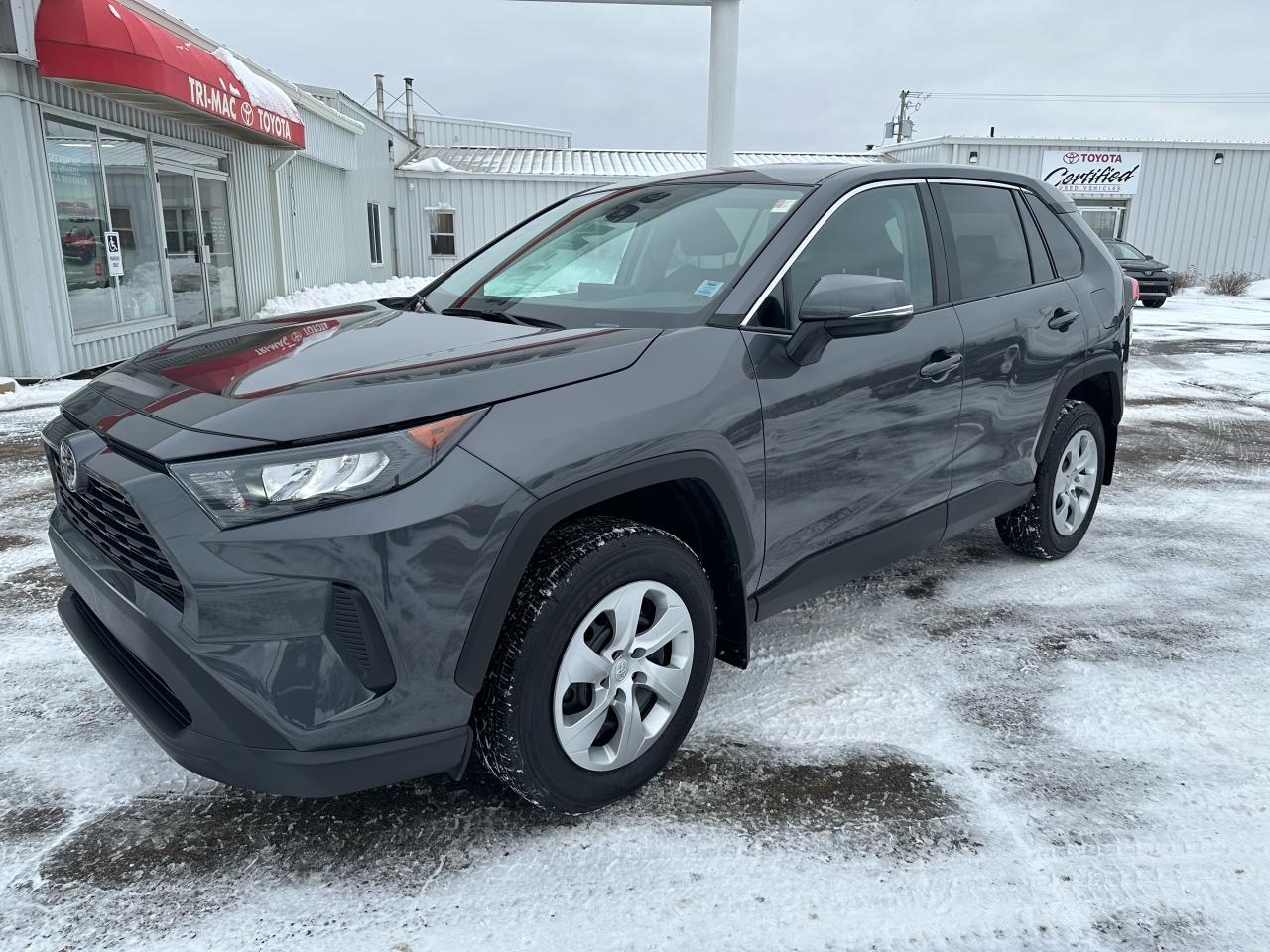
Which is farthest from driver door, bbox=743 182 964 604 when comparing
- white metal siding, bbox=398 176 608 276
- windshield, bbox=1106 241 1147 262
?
white metal siding, bbox=398 176 608 276

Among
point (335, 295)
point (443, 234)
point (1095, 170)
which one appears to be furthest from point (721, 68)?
point (1095, 170)

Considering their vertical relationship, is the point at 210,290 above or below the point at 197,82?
below

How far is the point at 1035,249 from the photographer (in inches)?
159

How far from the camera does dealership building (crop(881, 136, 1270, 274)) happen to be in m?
27.3

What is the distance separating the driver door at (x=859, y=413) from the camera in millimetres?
2740

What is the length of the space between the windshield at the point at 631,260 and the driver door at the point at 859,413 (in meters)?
0.22

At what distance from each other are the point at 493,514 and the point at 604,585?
0.37 metres

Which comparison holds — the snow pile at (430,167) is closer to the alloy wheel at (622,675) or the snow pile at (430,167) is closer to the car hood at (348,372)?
the car hood at (348,372)

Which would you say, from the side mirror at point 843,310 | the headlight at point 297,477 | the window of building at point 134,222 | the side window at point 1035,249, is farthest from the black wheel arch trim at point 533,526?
the window of building at point 134,222

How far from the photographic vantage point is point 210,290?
12914mm

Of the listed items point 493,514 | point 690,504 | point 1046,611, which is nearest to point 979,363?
point 1046,611

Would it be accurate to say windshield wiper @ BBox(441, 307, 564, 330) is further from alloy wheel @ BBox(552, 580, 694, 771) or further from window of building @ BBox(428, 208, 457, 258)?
window of building @ BBox(428, 208, 457, 258)

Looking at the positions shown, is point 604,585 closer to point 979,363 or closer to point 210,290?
point 979,363

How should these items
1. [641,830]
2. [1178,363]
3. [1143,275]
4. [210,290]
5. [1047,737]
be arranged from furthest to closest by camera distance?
[1143,275], [210,290], [1178,363], [1047,737], [641,830]
